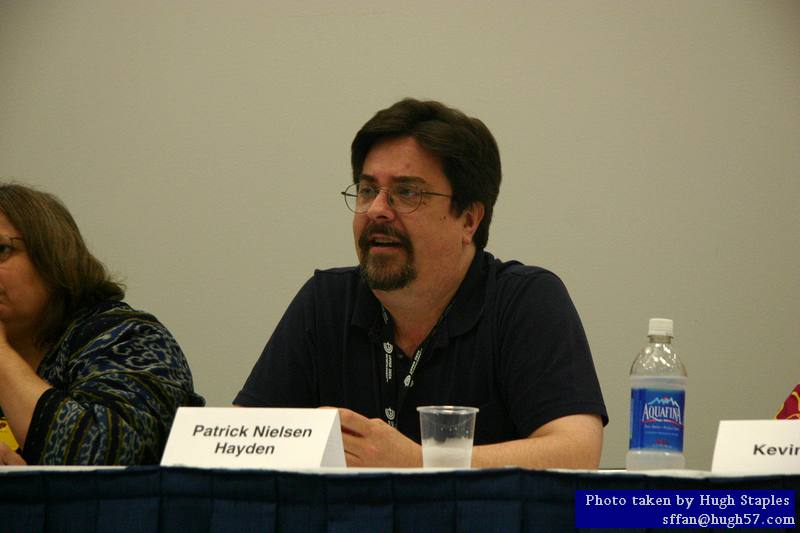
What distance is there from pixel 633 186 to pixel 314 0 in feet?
4.20

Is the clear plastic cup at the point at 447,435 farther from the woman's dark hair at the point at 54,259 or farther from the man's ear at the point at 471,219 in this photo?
the woman's dark hair at the point at 54,259

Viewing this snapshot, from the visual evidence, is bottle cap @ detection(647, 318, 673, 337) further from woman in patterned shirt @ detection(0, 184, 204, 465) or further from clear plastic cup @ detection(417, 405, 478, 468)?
woman in patterned shirt @ detection(0, 184, 204, 465)

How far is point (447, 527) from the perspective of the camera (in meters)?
→ 1.12

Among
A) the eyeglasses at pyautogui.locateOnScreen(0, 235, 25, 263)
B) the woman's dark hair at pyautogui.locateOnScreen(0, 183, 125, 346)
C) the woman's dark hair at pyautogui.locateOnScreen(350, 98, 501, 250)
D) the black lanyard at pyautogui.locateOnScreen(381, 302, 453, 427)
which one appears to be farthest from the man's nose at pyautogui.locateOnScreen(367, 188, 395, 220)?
the eyeglasses at pyautogui.locateOnScreen(0, 235, 25, 263)

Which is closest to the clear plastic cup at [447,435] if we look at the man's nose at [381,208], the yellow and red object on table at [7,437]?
the man's nose at [381,208]

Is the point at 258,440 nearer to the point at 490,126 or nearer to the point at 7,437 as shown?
the point at 7,437

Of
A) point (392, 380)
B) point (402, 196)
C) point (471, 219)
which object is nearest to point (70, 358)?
point (392, 380)

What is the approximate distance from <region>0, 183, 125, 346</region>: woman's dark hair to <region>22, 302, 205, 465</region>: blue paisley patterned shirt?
51mm

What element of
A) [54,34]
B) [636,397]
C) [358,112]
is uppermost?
[54,34]

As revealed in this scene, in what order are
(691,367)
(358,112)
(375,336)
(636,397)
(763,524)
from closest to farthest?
(763,524) < (636,397) < (375,336) < (691,367) < (358,112)

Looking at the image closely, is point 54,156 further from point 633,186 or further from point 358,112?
point 633,186

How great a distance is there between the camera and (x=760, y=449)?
127 cm

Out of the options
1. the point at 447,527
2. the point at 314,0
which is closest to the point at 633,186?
the point at 314,0

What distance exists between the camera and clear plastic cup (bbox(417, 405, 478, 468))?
1368 mm
